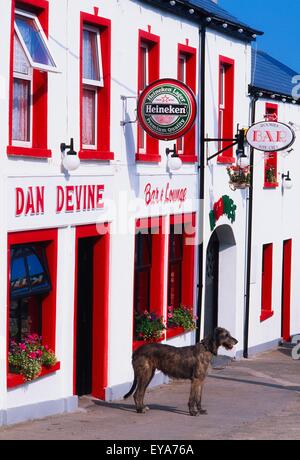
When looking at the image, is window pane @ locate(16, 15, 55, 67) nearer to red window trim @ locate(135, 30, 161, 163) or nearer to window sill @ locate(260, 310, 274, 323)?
red window trim @ locate(135, 30, 161, 163)

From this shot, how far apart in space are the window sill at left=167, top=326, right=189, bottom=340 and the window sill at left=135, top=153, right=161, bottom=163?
313 centimetres

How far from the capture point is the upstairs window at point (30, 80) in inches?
555

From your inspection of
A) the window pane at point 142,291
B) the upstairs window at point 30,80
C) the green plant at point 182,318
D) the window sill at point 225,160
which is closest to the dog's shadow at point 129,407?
the window pane at point 142,291

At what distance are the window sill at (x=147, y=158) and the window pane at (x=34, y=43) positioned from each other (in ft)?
11.8

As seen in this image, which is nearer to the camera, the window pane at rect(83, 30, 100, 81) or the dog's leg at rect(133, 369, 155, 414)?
the dog's leg at rect(133, 369, 155, 414)

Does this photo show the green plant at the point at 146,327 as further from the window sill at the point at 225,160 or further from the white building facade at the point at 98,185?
the window sill at the point at 225,160

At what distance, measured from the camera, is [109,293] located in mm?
16891

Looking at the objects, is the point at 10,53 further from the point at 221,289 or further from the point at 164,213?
the point at 221,289

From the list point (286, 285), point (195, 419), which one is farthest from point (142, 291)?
point (286, 285)

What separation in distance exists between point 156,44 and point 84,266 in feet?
14.0

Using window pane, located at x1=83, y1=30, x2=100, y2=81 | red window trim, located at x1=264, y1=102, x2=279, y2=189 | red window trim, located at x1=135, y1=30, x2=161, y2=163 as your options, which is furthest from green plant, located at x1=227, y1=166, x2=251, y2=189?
window pane, located at x1=83, y1=30, x2=100, y2=81

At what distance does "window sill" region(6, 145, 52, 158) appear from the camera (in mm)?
13719

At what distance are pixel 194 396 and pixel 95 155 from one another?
12.5 ft

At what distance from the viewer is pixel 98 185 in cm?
1633
